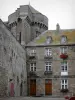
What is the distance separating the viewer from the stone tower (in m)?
41.7

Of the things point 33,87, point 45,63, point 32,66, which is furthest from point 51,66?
point 33,87

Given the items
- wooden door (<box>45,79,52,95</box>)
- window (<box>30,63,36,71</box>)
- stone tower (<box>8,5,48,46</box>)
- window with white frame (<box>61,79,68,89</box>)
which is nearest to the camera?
window with white frame (<box>61,79,68,89</box>)

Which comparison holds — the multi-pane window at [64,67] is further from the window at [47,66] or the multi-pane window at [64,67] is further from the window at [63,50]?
the window at [47,66]

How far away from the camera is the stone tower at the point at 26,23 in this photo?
4166 centimetres

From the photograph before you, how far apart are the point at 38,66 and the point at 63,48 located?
4614mm

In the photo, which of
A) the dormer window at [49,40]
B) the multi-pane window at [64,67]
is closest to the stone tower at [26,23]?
the dormer window at [49,40]

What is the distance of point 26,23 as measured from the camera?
42500mm

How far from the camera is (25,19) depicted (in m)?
41.9

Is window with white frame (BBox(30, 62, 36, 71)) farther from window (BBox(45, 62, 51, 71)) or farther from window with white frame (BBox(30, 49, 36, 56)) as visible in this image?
window (BBox(45, 62, 51, 71))

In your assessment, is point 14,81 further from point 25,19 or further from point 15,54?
point 25,19

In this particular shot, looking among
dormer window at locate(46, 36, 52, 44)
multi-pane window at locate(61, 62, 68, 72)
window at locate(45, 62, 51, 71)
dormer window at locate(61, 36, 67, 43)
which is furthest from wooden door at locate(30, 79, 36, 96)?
dormer window at locate(61, 36, 67, 43)

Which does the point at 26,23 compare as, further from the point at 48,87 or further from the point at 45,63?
the point at 48,87

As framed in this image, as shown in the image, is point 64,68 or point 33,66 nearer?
point 64,68

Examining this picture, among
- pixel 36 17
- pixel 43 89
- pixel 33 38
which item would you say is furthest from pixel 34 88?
pixel 36 17
